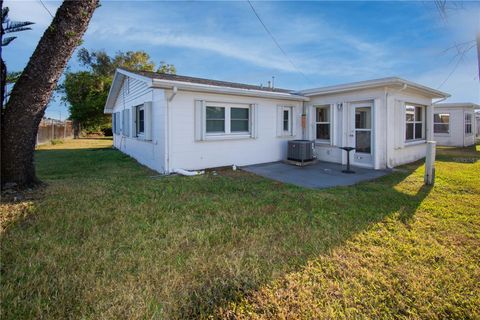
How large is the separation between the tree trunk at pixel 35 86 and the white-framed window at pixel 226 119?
3.92 m

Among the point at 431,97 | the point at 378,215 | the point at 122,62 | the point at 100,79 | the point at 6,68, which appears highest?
the point at 122,62

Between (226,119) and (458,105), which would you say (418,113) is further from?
(458,105)

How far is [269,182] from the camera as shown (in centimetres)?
654

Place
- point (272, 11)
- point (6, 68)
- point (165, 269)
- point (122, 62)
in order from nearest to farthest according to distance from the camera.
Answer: point (165, 269) < point (6, 68) < point (272, 11) < point (122, 62)

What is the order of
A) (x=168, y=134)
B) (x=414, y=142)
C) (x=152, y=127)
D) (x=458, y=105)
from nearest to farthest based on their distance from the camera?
(x=168, y=134), (x=152, y=127), (x=414, y=142), (x=458, y=105)

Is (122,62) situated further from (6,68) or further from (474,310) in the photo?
(474,310)

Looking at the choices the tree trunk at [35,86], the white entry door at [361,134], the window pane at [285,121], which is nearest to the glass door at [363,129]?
the white entry door at [361,134]

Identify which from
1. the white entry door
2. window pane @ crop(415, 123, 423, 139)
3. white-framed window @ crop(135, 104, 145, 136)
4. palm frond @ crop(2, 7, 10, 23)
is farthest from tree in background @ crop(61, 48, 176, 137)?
window pane @ crop(415, 123, 423, 139)

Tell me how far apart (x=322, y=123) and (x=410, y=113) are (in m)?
3.34

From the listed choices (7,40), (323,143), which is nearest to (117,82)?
(7,40)

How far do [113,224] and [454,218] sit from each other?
17.0 feet

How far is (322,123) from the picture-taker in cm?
1014

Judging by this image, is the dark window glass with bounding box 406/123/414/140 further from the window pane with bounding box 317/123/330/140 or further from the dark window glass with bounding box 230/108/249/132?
the dark window glass with bounding box 230/108/249/132

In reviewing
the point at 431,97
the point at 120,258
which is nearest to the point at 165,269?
the point at 120,258
